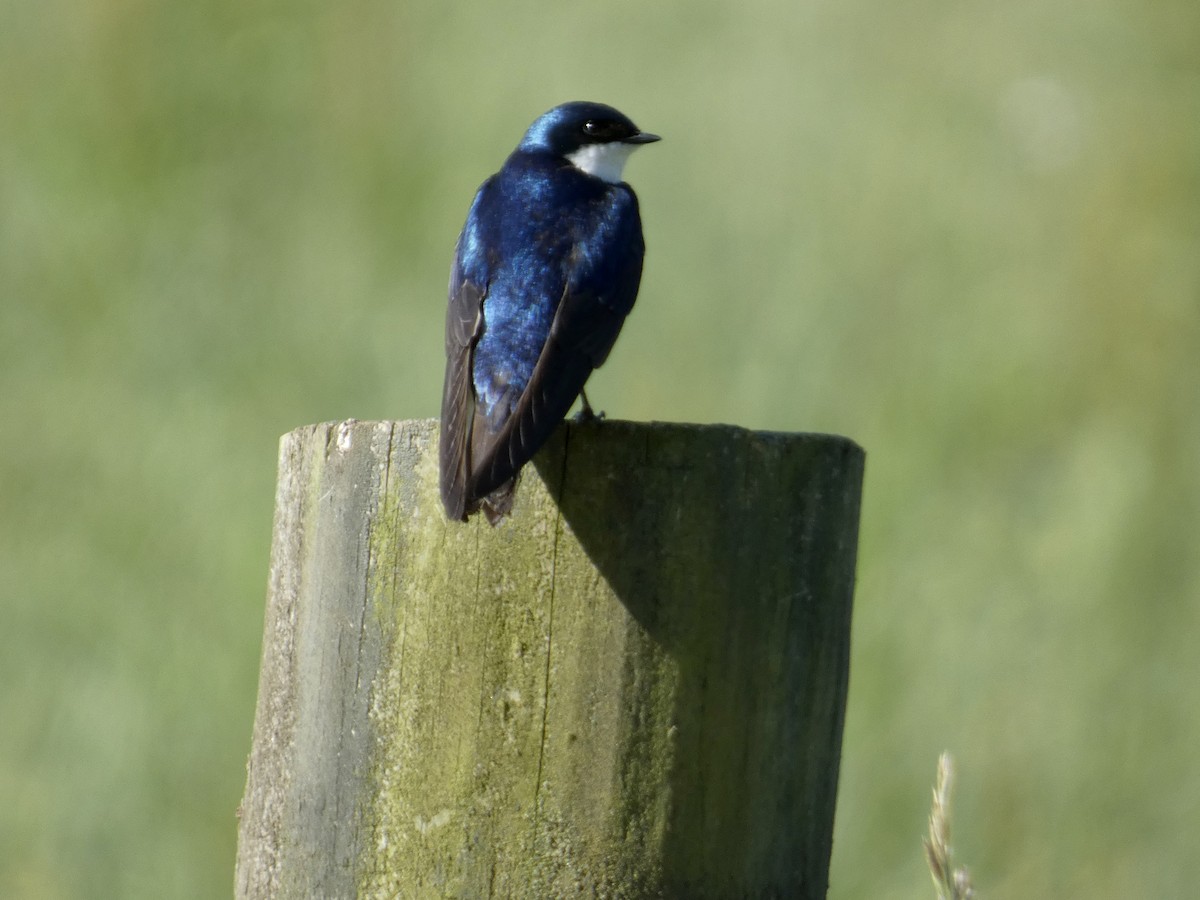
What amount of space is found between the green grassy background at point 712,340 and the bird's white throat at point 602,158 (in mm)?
1162

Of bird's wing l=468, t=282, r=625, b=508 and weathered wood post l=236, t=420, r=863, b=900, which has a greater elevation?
bird's wing l=468, t=282, r=625, b=508

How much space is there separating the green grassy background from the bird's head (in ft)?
4.00

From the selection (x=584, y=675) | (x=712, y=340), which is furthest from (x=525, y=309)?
(x=712, y=340)

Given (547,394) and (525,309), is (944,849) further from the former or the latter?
(525,309)

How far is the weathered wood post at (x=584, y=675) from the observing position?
1712mm

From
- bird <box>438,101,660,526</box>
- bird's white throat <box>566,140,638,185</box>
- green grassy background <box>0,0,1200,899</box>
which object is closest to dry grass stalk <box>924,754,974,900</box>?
bird <box>438,101,660,526</box>

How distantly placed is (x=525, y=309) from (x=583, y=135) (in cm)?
103

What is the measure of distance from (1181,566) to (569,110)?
2.27 metres

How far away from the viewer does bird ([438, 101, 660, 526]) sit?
186 cm

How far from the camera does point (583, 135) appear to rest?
10.9 feet

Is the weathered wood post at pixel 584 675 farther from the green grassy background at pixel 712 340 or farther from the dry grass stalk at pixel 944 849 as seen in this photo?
the green grassy background at pixel 712 340

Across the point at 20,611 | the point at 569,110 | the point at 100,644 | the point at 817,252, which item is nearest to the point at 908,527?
the point at 817,252

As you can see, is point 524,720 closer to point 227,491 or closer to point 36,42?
point 227,491

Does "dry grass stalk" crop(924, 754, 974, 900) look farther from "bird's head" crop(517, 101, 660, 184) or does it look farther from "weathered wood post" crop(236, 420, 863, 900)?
"bird's head" crop(517, 101, 660, 184)
